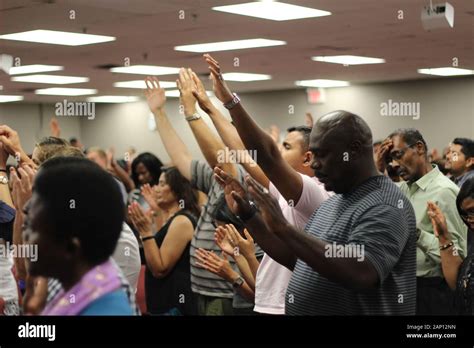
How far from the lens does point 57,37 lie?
532 cm

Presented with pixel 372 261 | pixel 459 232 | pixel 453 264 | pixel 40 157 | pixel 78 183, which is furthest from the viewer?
pixel 459 232

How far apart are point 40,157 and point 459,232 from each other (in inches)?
67.6

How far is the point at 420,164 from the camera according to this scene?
3.42 meters

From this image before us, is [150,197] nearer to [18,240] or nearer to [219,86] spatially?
[18,240]

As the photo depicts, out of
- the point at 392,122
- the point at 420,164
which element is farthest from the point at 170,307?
the point at 392,122

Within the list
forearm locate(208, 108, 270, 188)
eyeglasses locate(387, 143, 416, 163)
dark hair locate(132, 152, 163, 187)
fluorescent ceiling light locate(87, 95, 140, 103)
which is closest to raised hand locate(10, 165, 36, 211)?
forearm locate(208, 108, 270, 188)

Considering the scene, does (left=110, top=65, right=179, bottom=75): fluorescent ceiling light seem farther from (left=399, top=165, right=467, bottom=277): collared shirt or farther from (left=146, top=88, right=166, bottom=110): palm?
(left=399, top=165, right=467, bottom=277): collared shirt

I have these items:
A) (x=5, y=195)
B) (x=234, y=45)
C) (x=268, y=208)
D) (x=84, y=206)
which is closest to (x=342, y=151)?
(x=268, y=208)

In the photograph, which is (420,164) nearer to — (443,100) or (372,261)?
(372,261)

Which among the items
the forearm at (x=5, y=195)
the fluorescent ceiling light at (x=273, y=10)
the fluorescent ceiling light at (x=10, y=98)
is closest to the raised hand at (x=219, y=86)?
the forearm at (x=5, y=195)

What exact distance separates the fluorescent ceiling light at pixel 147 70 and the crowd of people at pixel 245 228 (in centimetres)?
257

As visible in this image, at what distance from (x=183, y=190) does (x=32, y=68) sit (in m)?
3.09

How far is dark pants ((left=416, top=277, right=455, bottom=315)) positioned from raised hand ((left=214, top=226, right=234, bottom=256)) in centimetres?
83

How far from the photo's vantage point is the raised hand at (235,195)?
77.9 inches
